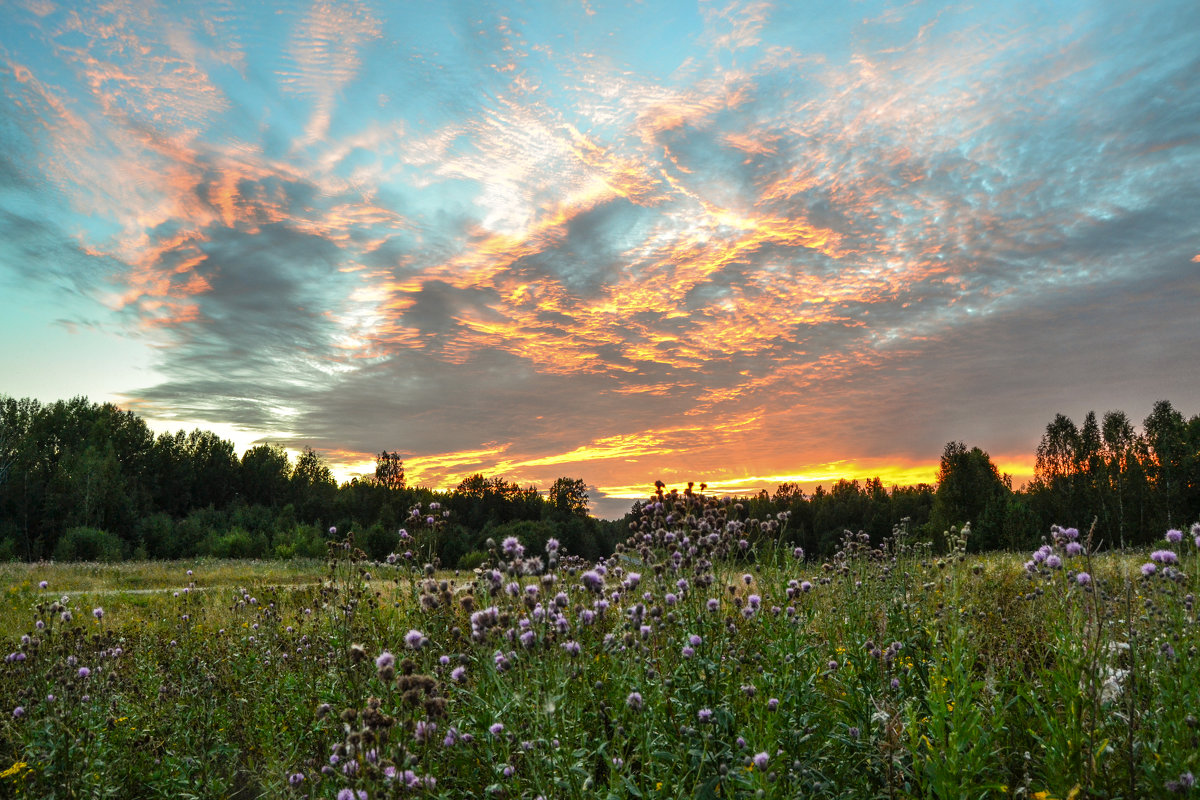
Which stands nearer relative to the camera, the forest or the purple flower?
the purple flower

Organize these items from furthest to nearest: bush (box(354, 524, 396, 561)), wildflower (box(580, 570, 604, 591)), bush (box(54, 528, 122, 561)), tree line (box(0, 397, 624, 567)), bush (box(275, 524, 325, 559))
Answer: tree line (box(0, 397, 624, 567))
bush (box(54, 528, 122, 561))
bush (box(275, 524, 325, 559))
bush (box(354, 524, 396, 561))
wildflower (box(580, 570, 604, 591))

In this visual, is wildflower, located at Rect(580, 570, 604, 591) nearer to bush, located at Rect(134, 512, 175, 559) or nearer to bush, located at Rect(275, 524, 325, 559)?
bush, located at Rect(275, 524, 325, 559)

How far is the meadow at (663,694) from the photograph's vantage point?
3.33 metres

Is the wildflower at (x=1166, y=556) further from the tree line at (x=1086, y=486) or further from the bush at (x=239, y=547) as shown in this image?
the bush at (x=239, y=547)

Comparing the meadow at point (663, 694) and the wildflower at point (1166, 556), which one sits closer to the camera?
the meadow at point (663, 694)

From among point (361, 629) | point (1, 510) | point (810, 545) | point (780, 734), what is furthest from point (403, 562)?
point (810, 545)

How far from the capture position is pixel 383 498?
68.2 m

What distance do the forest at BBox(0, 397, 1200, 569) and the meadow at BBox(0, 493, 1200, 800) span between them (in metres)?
18.7

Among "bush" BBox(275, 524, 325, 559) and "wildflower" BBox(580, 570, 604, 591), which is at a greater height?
"wildflower" BBox(580, 570, 604, 591)

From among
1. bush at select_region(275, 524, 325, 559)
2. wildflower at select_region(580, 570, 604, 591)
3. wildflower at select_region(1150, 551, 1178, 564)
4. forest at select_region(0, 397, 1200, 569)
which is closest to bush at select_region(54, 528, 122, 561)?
forest at select_region(0, 397, 1200, 569)

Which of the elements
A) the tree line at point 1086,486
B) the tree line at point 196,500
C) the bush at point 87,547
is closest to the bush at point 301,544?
the tree line at point 196,500

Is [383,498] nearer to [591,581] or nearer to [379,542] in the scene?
[379,542]

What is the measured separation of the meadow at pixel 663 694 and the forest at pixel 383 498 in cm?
1866

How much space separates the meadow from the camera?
3.33 meters
